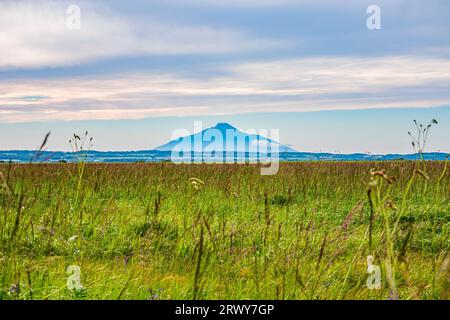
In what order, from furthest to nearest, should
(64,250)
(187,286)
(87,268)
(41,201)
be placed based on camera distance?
(41,201), (64,250), (87,268), (187,286)

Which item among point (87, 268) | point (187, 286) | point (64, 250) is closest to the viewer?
point (187, 286)

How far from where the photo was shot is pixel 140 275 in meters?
3.71
